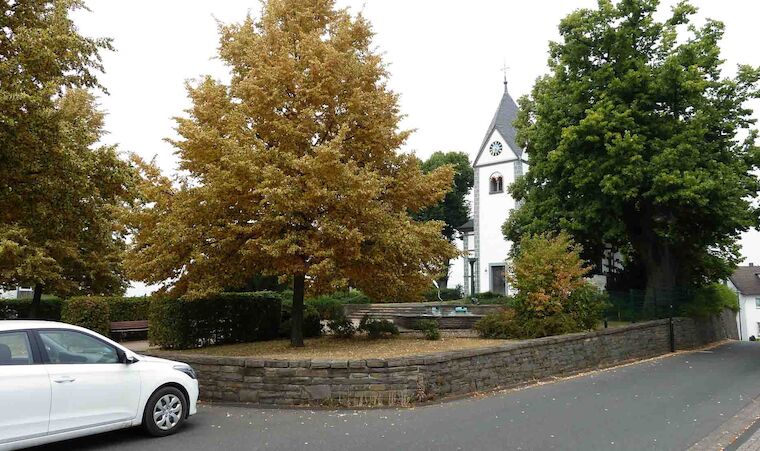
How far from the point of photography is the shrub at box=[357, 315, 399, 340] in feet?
50.5

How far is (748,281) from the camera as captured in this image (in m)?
66.0

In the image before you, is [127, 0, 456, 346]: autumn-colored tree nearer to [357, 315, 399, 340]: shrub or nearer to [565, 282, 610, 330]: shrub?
[357, 315, 399, 340]: shrub

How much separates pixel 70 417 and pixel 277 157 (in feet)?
20.4

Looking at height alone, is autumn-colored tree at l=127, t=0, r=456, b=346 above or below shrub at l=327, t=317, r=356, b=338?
above

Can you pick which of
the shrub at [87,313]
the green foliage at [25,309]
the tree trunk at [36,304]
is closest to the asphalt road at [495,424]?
the shrub at [87,313]

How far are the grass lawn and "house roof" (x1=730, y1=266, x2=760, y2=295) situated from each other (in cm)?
6061

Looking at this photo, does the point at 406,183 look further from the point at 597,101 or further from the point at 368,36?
the point at 597,101

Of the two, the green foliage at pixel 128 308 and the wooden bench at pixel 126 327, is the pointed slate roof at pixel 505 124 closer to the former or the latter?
the green foliage at pixel 128 308

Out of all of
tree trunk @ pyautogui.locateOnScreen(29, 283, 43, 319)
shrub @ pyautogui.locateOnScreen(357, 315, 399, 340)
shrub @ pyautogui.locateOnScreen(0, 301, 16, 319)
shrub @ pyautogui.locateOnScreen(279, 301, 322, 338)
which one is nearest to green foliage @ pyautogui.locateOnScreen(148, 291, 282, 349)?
shrub @ pyautogui.locateOnScreen(279, 301, 322, 338)

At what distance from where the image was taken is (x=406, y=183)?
1345cm

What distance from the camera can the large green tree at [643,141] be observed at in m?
19.5

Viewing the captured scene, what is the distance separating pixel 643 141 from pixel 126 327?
61.6 feet

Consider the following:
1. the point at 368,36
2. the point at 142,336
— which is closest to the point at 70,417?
the point at 368,36

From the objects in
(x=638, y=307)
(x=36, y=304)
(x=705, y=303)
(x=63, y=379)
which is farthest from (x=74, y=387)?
(x=705, y=303)
